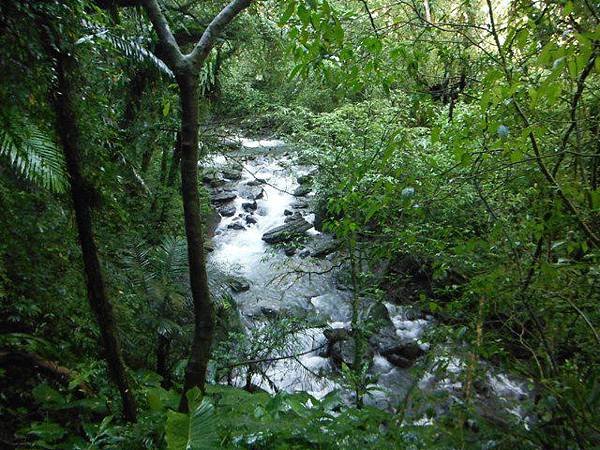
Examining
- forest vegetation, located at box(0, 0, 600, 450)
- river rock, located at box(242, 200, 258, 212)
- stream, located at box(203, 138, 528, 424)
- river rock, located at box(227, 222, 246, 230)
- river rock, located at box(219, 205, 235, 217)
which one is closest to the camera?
forest vegetation, located at box(0, 0, 600, 450)

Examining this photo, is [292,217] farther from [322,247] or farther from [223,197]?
[223,197]

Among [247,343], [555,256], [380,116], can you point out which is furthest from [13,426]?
[380,116]

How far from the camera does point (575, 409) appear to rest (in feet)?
7.26

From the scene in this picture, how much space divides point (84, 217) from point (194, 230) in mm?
630

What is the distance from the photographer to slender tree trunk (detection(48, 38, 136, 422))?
2170mm

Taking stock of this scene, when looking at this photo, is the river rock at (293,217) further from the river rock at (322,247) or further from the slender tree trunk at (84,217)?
the slender tree trunk at (84,217)

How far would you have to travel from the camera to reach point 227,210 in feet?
41.5

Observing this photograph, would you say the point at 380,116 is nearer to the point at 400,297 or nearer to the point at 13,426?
the point at 400,297

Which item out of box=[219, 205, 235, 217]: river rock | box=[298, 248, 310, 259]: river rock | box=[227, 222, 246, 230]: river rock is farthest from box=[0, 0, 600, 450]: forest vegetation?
box=[219, 205, 235, 217]: river rock

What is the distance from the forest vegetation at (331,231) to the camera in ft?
6.89

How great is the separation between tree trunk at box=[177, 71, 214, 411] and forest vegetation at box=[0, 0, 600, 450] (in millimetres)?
11

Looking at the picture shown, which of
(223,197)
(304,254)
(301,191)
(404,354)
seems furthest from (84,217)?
(223,197)

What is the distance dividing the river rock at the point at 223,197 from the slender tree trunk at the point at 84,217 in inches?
417

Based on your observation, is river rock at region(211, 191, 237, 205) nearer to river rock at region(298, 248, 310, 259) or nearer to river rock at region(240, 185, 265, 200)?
river rock at region(240, 185, 265, 200)
